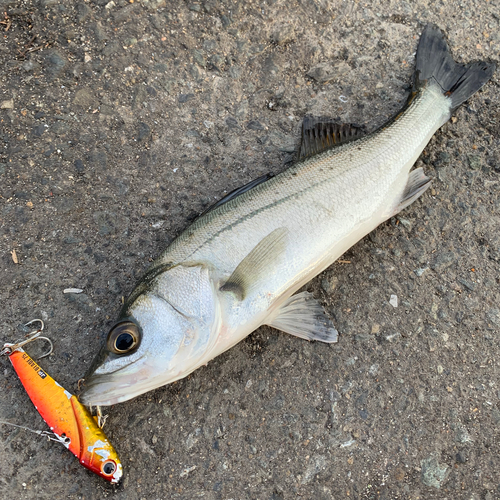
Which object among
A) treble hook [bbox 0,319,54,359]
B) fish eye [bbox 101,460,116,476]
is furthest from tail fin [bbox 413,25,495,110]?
fish eye [bbox 101,460,116,476]

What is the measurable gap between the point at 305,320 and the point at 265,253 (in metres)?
0.61

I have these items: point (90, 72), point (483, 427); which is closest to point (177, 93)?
point (90, 72)

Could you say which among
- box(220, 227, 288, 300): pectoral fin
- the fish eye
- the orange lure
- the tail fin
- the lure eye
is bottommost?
the fish eye

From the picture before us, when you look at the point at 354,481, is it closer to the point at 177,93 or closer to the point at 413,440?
the point at 413,440

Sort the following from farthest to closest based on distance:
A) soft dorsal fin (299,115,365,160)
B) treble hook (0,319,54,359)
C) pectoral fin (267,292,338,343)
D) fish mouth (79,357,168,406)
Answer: soft dorsal fin (299,115,365,160)
pectoral fin (267,292,338,343)
treble hook (0,319,54,359)
fish mouth (79,357,168,406)

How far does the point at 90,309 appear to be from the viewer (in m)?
2.84

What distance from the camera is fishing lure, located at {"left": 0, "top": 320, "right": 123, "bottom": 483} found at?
8.26ft

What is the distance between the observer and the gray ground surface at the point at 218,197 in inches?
107

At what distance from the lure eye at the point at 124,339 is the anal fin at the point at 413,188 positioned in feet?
6.23

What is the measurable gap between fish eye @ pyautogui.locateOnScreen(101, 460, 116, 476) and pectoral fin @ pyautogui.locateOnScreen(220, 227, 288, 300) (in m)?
1.24

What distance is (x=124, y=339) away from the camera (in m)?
2.29

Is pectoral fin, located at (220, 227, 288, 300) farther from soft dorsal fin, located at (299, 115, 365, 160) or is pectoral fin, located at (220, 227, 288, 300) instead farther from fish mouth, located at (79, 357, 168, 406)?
soft dorsal fin, located at (299, 115, 365, 160)

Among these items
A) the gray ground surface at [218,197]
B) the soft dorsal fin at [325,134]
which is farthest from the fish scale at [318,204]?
the gray ground surface at [218,197]

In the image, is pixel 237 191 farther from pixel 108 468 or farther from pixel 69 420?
pixel 108 468
